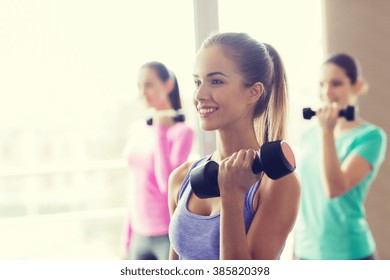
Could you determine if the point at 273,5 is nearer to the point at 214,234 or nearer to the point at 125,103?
the point at 125,103

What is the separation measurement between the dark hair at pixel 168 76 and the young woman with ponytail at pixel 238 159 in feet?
0.39

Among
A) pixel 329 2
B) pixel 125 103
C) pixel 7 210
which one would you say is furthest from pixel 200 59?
pixel 7 210

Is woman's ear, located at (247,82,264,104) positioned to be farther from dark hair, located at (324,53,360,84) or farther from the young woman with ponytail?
dark hair, located at (324,53,360,84)

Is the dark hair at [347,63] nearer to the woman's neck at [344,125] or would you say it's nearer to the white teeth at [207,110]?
the woman's neck at [344,125]

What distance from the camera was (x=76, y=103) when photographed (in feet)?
4.32

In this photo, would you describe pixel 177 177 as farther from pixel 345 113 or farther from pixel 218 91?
pixel 345 113

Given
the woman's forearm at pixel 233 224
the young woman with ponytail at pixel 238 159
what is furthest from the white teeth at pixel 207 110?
the woman's forearm at pixel 233 224

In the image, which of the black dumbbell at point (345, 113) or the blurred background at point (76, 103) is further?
the blurred background at point (76, 103)

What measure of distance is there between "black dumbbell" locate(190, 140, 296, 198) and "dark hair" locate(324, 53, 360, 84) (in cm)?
33

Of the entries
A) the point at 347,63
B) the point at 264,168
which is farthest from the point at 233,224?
the point at 347,63

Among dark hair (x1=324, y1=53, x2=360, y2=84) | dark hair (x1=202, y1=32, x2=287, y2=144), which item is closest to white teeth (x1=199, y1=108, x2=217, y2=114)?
dark hair (x1=202, y1=32, x2=287, y2=144)

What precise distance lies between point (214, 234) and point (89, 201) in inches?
18.2

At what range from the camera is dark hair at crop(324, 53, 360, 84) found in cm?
119

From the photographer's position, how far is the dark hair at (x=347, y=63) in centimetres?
119
